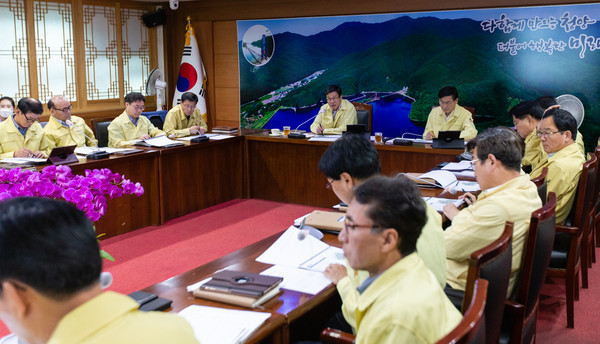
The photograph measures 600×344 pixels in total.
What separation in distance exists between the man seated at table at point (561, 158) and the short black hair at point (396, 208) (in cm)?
222

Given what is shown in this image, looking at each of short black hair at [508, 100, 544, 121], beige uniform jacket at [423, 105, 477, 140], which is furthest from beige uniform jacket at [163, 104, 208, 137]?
short black hair at [508, 100, 544, 121]

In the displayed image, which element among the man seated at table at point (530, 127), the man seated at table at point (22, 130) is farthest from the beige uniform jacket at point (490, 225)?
the man seated at table at point (22, 130)

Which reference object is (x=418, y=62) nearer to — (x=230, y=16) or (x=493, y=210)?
(x=230, y=16)

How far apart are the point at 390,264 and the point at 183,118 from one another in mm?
5237

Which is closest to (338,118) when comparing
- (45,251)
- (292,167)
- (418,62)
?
(292,167)

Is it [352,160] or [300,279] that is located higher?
[352,160]

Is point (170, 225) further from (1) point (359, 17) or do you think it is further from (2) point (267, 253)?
(1) point (359, 17)

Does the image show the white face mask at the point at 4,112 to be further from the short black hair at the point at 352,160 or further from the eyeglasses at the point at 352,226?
the eyeglasses at the point at 352,226

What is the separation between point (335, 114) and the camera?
6.41 meters

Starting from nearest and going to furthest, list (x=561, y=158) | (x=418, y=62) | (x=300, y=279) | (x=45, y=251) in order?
(x=45, y=251) → (x=300, y=279) → (x=561, y=158) → (x=418, y=62)

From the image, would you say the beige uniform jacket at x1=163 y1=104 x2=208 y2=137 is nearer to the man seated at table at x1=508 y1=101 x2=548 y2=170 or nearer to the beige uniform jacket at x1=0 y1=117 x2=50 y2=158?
the beige uniform jacket at x1=0 y1=117 x2=50 y2=158

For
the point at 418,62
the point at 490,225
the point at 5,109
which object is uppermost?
the point at 418,62

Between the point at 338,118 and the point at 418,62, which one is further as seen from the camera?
the point at 418,62

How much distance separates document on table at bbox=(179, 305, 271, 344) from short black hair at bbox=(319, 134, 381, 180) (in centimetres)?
65
